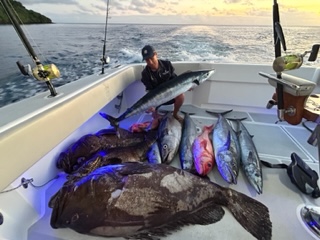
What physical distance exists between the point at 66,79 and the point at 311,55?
Result: 3.76m

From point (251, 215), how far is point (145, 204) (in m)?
0.67

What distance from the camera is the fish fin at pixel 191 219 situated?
1152 mm

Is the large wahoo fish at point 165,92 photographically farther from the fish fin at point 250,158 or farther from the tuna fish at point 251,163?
the fish fin at point 250,158

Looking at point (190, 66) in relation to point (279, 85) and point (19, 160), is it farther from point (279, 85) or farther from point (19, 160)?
point (19, 160)

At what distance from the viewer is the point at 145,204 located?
1136 millimetres

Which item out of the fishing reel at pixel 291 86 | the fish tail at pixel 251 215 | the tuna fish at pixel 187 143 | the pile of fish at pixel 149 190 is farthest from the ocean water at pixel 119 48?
the fish tail at pixel 251 215

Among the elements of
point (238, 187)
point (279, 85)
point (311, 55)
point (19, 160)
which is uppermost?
point (311, 55)

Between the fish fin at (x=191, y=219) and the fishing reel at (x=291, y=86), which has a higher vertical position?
the fishing reel at (x=291, y=86)

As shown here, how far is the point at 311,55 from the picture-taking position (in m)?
1.20

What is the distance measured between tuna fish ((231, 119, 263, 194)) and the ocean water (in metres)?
2.58

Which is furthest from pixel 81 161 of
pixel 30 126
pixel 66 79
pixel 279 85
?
pixel 66 79

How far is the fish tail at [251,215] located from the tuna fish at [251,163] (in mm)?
216

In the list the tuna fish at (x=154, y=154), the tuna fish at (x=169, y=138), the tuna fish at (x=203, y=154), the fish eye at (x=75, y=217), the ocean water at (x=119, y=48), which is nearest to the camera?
the fish eye at (x=75, y=217)

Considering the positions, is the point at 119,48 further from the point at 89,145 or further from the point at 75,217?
the point at 75,217
